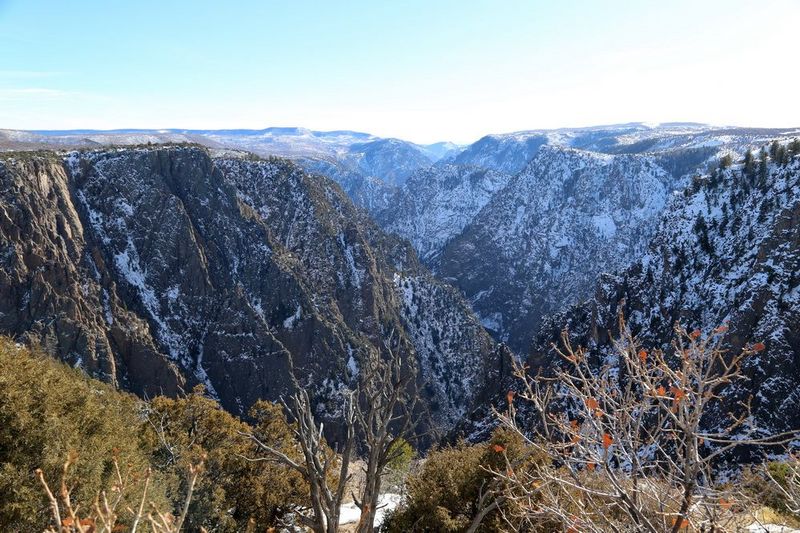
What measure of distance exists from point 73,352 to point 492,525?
2899 inches

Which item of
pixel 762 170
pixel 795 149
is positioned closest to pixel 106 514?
pixel 762 170

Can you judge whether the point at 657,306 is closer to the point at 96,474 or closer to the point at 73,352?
the point at 96,474

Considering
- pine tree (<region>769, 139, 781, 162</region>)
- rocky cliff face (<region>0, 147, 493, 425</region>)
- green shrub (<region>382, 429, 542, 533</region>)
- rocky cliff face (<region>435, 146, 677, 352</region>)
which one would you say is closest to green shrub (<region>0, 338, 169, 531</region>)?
green shrub (<region>382, 429, 542, 533</region>)

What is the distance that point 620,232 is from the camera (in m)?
174

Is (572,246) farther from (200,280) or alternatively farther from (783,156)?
(200,280)

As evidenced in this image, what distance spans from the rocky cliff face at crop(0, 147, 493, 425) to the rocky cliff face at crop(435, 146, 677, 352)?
176 ft

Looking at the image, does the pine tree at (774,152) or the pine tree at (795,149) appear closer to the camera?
the pine tree at (795,149)

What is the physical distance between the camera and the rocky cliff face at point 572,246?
169875 mm

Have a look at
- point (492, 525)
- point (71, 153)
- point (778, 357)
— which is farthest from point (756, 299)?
point (71, 153)

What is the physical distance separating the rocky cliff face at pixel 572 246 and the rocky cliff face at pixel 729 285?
98405 millimetres

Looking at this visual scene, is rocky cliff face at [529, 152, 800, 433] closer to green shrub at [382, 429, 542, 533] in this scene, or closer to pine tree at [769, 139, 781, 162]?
pine tree at [769, 139, 781, 162]

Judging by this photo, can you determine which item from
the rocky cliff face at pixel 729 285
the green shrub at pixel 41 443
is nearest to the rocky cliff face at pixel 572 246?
the rocky cliff face at pixel 729 285

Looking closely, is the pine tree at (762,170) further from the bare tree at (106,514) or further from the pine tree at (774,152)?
the bare tree at (106,514)

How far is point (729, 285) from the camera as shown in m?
52.1
